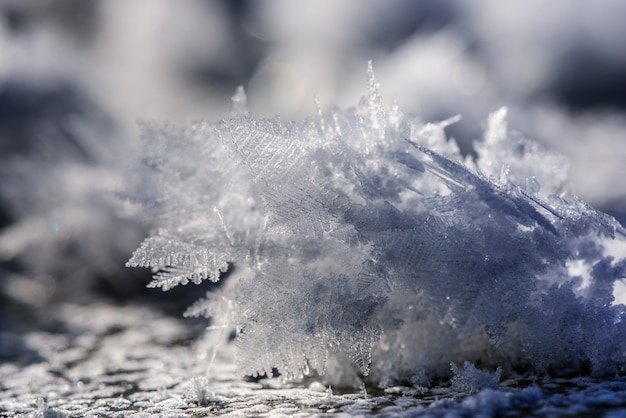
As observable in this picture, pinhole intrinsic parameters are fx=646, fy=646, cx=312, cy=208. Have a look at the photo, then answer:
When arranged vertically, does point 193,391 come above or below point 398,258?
below

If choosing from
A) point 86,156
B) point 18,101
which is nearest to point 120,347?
point 86,156

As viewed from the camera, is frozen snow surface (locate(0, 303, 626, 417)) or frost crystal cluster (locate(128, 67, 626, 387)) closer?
frozen snow surface (locate(0, 303, 626, 417))

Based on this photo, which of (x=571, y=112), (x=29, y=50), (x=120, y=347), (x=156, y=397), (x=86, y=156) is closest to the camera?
(x=156, y=397)

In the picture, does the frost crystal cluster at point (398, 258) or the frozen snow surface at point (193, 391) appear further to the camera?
the frost crystal cluster at point (398, 258)

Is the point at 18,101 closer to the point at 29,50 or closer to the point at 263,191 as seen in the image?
the point at 29,50
